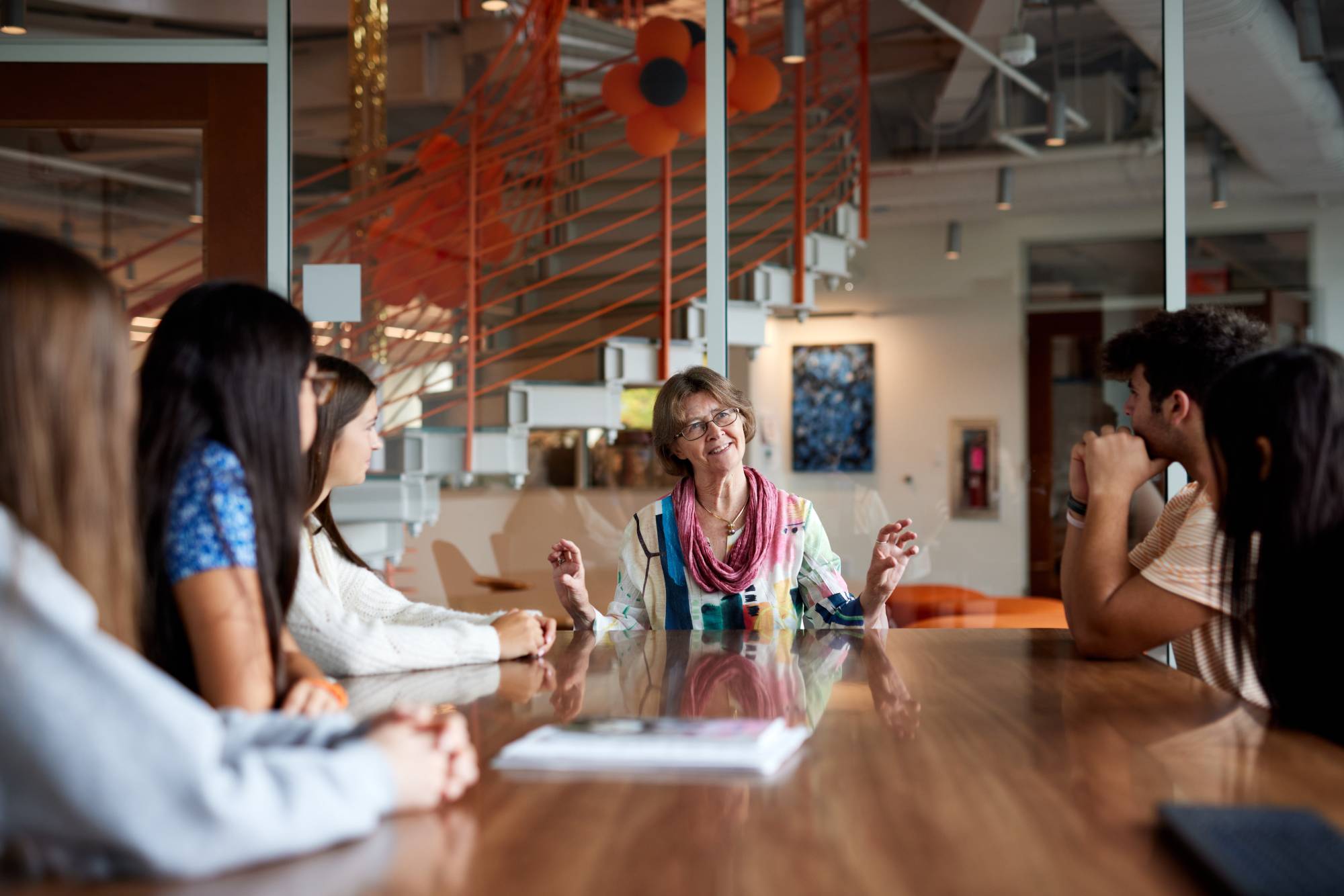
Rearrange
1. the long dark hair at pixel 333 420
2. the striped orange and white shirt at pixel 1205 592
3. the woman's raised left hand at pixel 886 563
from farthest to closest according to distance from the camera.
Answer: the woman's raised left hand at pixel 886 563 < the long dark hair at pixel 333 420 < the striped orange and white shirt at pixel 1205 592

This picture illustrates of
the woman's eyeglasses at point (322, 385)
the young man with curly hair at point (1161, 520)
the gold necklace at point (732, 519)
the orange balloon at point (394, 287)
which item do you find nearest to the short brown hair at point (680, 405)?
the gold necklace at point (732, 519)

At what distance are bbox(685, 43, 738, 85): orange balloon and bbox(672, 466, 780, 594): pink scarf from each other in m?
1.48

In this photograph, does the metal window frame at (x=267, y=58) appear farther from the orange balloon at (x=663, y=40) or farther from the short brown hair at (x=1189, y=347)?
the short brown hair at (x=1189, y=347)

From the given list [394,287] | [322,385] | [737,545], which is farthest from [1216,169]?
[322,385]

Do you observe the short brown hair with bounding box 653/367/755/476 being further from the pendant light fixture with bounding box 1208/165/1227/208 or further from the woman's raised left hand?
the pendant light fixture with bounding box 1208/165/1227/208

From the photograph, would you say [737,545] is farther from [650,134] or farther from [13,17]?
[13,17]

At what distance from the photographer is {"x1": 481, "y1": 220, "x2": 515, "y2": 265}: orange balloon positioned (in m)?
3.67

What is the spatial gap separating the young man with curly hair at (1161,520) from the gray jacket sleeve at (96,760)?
130 centimetres

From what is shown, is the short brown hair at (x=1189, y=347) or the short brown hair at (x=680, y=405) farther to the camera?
the short brown hair at (x=680, y=405)

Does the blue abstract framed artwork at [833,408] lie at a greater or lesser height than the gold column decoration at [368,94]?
lesser

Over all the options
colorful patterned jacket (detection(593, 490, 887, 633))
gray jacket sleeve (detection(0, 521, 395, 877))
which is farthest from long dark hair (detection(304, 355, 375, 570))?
gray jacket sleeve (detection(0, 521, 395, 877))

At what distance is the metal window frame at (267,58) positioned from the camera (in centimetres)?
345

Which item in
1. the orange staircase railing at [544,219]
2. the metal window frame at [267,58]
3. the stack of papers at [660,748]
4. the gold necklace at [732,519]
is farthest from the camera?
the orange staircase railing at [544,219]

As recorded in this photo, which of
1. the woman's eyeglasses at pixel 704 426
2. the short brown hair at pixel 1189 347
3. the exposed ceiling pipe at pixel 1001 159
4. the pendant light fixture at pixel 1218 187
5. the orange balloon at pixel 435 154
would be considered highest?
the orange balloon at pixel 435 154
